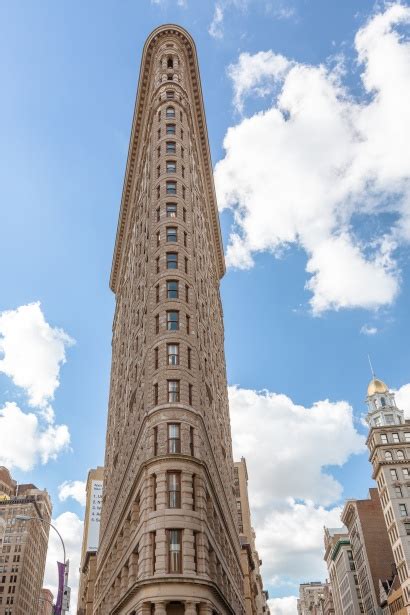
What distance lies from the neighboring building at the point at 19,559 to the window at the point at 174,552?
5469 inches

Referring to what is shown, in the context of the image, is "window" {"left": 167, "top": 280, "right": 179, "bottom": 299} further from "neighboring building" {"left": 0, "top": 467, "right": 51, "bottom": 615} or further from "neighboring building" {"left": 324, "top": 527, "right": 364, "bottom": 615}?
"neighboring building" {"left": 324, "top": 527, "right": 364, "bottom": 615}

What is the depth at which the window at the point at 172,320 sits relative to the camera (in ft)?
142

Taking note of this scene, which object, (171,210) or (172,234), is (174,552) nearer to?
(172,234)

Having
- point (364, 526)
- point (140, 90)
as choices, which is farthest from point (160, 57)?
point (364, 526)

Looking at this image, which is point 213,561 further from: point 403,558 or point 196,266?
point 403,558

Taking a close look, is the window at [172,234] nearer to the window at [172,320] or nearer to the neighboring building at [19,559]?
the window at [172,320]

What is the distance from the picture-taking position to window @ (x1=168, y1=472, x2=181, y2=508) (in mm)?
33031

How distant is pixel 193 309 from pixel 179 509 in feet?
60.5

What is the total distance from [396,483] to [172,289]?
257 ft

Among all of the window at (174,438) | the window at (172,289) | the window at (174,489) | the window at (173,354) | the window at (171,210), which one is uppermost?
the window at (171,210)

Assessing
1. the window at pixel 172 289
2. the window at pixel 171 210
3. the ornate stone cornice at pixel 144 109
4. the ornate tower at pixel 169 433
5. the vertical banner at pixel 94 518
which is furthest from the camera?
the vertical banner at pixel 94 518

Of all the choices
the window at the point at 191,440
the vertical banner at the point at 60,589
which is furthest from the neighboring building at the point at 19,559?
the window at the point at 191,440

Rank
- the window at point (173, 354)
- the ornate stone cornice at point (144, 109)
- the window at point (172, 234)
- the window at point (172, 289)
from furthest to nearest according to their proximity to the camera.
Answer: the ornate stone cornice at point (144, 109)
the window at point (172, 234)
the window at point (172, 289)
the window at point (173, 354)

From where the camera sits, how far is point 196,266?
53.3 metres
